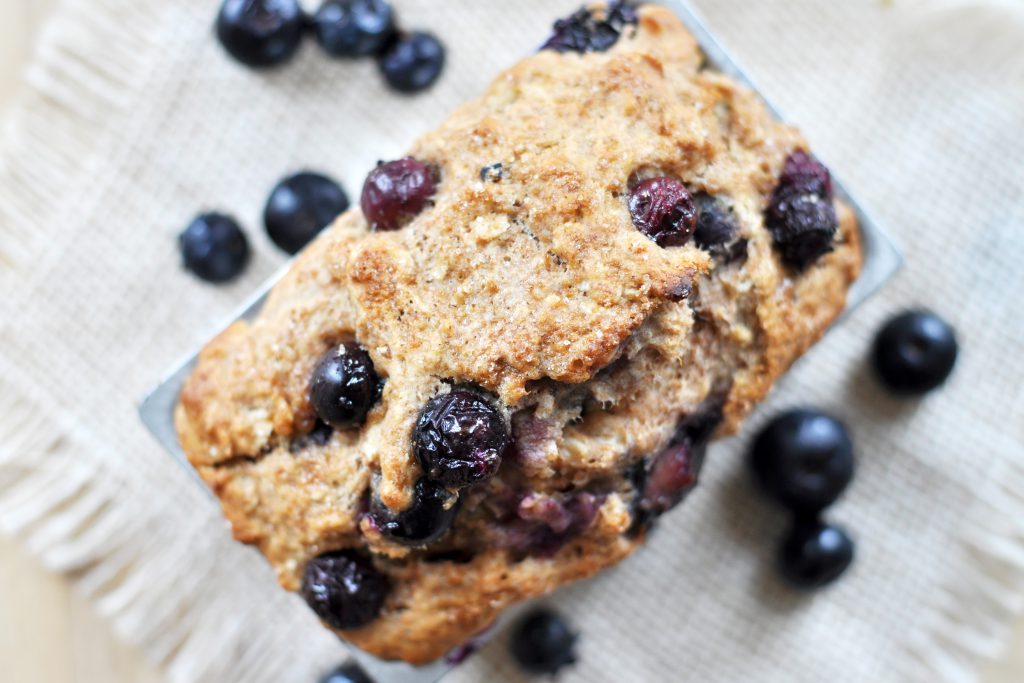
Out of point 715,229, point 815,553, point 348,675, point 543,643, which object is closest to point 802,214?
point 715,229

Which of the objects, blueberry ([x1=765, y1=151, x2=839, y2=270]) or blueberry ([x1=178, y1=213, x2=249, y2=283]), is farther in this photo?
blueberry ([x1=178, y1=213, x2=249, y2=283])

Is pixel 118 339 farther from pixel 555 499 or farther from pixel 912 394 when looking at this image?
pixel 912 394

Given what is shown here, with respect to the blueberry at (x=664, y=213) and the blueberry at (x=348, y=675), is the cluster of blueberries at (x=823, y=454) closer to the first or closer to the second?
the blueberry at (x=664, y=213)

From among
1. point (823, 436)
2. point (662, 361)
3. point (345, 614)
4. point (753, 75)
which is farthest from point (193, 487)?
point (753, 75)

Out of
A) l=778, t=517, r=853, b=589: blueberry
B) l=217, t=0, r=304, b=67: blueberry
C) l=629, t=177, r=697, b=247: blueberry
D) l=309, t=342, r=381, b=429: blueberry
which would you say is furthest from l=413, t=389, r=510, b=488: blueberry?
l=217, t=0, r=304, b=67: blueberry

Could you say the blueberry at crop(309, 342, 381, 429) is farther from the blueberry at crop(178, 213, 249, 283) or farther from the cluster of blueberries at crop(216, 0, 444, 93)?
the cluster of blueberries at crop(216, 0, 444, 93)

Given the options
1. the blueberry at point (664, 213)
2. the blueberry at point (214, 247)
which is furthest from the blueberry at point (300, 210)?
the blueberry at point (664, 213)
